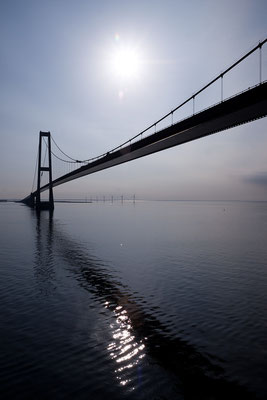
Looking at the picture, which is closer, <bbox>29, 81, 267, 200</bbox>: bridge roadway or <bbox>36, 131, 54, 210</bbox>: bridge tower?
<bbox>29, 81, 267, 200</bbox>: bridge roadway

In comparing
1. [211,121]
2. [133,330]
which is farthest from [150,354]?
[211,121]

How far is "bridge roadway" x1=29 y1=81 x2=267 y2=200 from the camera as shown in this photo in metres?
18.6

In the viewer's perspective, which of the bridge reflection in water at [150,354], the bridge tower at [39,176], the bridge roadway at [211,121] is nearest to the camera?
the bridge reflection in water at [150,354]

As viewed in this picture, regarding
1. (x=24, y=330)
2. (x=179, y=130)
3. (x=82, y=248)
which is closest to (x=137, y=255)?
(x=82, y=248)

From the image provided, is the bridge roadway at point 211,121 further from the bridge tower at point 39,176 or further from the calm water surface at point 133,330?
the bridge tower at point 39,176

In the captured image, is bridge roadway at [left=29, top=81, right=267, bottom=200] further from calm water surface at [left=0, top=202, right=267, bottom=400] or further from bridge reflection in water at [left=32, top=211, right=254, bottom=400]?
bridge reflection in water at [left=32, top=211, right=254, bottom=400]

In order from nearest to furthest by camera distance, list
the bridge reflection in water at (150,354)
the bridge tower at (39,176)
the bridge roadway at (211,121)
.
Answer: the bridge reflection in water at (150,354), the bridge roadway at (211,121), the bridge tower at (39,176)

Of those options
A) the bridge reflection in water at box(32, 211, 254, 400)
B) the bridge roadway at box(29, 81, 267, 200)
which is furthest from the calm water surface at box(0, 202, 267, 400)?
the bridge roadway at box(29, 81, 267, 200)

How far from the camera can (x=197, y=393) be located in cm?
714

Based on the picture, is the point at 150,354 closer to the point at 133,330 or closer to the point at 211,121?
the point at 133,330

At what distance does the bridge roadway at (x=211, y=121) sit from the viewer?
1859 centimetres

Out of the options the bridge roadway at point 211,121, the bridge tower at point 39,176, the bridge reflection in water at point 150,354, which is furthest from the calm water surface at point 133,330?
the bridge tower at point 39,176

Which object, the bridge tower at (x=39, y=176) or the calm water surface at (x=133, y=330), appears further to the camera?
the bridge tower at (x=39, y=176)

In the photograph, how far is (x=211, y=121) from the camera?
76.3ft
